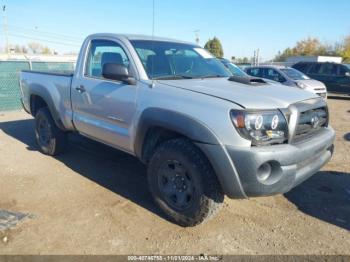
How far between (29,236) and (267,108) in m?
2.60

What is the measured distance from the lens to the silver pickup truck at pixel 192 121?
114 inches

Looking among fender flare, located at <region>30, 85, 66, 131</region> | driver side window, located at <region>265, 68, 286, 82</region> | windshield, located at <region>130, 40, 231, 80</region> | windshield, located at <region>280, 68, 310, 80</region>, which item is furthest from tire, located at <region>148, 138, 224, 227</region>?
windshield, located at <region>280, 68, 310, 80</region>

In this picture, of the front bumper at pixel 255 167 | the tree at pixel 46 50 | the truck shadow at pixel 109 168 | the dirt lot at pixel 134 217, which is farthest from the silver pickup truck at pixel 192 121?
the tree at pixel 46 50

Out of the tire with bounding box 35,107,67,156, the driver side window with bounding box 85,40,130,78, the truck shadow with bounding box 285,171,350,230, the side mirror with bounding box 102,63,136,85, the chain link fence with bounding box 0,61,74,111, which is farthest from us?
the chain link fence with bounding box 0,61,74,111

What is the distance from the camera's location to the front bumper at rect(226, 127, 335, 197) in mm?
2830

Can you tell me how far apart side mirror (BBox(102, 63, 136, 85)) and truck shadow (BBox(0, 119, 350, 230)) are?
1.48m

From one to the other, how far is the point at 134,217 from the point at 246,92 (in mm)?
1812

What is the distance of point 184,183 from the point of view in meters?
3.38

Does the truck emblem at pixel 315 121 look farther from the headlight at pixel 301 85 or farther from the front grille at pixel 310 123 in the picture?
the headlight at pixel 301 85

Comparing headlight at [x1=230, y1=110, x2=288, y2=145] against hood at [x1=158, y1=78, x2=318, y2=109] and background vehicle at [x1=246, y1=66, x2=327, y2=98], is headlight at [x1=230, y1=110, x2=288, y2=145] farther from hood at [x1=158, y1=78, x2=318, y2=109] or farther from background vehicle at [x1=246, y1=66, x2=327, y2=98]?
background vehicle at [x1=246, y1=66, x2=327, y2=98]

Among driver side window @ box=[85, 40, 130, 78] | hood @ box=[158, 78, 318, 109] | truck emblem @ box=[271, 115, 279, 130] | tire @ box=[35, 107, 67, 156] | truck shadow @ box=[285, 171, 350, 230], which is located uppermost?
driver side window @ box=[85, 40, 130, 78]

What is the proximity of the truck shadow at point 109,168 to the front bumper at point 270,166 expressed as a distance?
46.8 inches

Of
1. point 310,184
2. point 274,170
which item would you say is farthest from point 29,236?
point 310,184

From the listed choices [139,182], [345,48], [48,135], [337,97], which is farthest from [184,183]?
[345,48]
